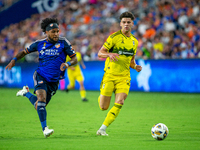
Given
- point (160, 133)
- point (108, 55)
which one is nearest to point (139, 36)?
point (108, 55)

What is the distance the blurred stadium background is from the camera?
18.6m

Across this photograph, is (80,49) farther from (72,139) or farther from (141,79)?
(72,139)

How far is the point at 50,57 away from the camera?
24.9 feet

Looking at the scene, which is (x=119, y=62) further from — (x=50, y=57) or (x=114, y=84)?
(x=50, y=57)

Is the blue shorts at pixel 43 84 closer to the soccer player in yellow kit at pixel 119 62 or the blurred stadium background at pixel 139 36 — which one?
the soccer player in yellow kit at pixel 119 62

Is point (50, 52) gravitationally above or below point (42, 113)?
above

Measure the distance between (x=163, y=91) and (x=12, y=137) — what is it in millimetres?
12997

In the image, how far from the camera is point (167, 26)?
19953 millimetres

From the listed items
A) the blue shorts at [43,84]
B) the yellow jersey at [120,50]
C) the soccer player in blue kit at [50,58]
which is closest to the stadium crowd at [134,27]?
the yellow jersey at [120,50]

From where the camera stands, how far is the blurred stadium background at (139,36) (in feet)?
60.9

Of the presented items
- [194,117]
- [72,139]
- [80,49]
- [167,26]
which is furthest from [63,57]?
[80,49]

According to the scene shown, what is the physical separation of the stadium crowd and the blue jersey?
1187 cm

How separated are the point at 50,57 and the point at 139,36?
14.3 m

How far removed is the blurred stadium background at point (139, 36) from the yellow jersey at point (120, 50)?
1073cm
